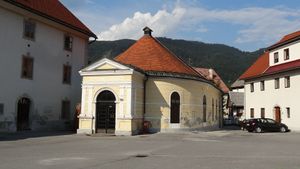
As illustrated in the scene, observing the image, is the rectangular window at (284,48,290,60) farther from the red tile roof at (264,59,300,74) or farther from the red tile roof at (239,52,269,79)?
the red tile roof at (239,52,269,79)

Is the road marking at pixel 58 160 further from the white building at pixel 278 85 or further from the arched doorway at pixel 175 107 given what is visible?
the white building at pixel 278 85

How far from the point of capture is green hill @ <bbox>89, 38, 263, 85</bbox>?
126m

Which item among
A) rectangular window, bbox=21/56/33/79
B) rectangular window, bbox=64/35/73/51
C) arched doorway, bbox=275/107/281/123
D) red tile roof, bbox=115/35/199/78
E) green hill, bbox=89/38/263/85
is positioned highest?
green hill, bbox=89/38/263/85

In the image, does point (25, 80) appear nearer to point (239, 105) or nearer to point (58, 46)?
point (58, 46)

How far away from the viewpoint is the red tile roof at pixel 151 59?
33156mm

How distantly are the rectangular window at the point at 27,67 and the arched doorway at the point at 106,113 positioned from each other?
5554 millimetres

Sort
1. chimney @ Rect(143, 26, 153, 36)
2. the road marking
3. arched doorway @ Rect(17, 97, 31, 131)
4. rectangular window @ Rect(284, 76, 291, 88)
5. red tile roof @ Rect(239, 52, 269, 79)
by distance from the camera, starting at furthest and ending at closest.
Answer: red tile roof @ Rect(239, 52, 269, 79), rectangular window @ Rect(284, 76, 291, 88), chimney @ Rect(143, 26, 153, 36), arched doorway @ Rect(17, 97, 31, 131), the road marking

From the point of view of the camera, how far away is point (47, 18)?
3033 cm

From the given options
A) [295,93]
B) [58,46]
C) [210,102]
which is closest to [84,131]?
[58,46]

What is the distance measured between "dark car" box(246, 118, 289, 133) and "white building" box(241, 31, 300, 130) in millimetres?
1765

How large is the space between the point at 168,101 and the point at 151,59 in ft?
13.8

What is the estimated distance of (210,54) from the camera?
150250 millimetres

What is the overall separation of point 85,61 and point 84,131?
32.6 ft

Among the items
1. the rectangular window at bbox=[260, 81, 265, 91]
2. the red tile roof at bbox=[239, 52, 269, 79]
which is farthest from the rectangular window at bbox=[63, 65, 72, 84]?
the rectangular window at bbox=[260, 81, 265, 91]
